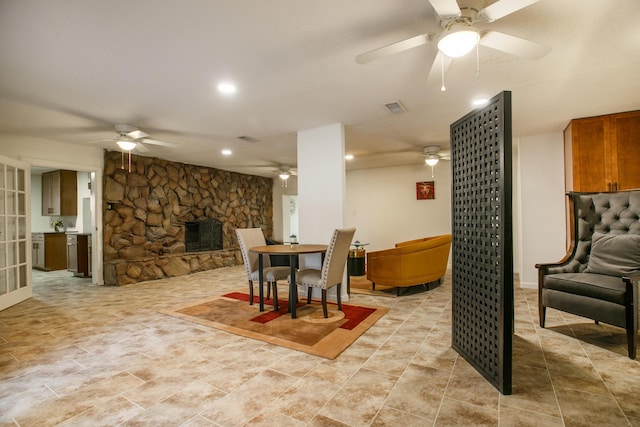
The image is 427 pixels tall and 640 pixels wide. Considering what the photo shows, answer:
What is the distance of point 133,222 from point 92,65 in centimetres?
391

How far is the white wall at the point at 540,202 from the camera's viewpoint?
4516 mm

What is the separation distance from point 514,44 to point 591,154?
304 cm

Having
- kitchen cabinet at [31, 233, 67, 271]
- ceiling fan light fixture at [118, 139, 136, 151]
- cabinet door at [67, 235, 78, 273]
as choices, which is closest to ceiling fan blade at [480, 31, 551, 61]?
ceiling fan light fixture at [118, 139, 136, 151]

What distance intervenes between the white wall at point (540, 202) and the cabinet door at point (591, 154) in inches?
22.8

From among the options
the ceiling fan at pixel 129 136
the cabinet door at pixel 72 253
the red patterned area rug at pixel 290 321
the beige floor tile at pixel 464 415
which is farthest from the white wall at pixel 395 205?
the cabinet door at pixel 72 253

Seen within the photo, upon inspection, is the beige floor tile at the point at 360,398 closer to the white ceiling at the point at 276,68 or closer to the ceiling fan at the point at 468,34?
the ceiling fan at the point at 468,34

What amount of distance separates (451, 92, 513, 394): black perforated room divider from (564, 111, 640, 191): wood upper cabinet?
269 centimetres

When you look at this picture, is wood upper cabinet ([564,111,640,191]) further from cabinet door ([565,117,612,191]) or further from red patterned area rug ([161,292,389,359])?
red patterned area rug ([161,292,389,359])

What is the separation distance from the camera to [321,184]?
4.13 metres

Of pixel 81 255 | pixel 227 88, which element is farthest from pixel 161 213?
pixel 227 88

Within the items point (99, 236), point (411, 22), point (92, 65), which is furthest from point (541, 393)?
point (99, 236)

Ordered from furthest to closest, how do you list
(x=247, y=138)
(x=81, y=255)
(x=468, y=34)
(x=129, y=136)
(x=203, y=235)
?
(x=203, y=235), (x=81, y=255), (x=247, y=138), (x=129, y=136), (x=468, y=34)

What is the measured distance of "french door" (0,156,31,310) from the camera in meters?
3.93

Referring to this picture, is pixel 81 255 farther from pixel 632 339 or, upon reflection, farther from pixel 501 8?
pixel 632 339
